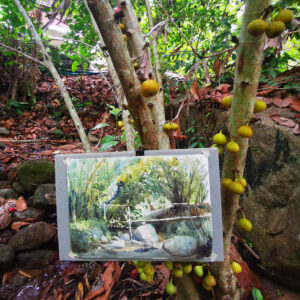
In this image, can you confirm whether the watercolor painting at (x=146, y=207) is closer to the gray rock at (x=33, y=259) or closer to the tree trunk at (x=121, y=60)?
the tree trunk at (x=121, y=60)

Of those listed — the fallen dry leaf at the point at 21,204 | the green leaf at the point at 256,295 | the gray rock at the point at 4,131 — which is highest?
the gray rock at the point at 4,131

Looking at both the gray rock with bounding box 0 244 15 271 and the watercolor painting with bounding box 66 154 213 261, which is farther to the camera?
the gray rock with bounding box 0 244 15 271

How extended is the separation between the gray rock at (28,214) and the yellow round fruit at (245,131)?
2275 millimetres

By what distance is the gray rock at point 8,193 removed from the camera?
2.46 metres

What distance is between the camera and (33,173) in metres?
2.48

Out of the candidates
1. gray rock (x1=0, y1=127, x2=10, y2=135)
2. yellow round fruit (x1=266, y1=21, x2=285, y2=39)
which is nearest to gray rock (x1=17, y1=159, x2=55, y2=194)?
gray rock (x1=0, y1=127, x2=10, y2=135)

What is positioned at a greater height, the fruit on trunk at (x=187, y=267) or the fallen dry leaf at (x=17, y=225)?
the fruit on trunk at (x=187, y=267)

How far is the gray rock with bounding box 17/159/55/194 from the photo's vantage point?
8.12 ft

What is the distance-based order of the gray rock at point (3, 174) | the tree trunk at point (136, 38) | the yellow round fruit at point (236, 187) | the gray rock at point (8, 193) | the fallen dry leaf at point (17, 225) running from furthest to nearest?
the gray rock at point (3, 174) < the gray rock at point (8, 193) < the fallen dry leaf at point (17, 225) < the tree trunk at point (136, 38) < the yellow round fruit at point (236, 187)

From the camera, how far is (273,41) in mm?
794

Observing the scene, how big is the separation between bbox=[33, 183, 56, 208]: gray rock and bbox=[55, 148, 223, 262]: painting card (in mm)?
1456

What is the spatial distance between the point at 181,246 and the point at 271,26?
990 millimetres

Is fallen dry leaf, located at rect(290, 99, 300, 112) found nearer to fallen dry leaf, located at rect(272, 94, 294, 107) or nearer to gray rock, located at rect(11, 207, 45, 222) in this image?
fallen dry leaf, located at rect(272, 94, 294, 107)

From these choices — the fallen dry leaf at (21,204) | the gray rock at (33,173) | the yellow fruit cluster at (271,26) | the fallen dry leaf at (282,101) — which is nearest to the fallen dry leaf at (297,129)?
the fallen dry leaf at (282,101)
